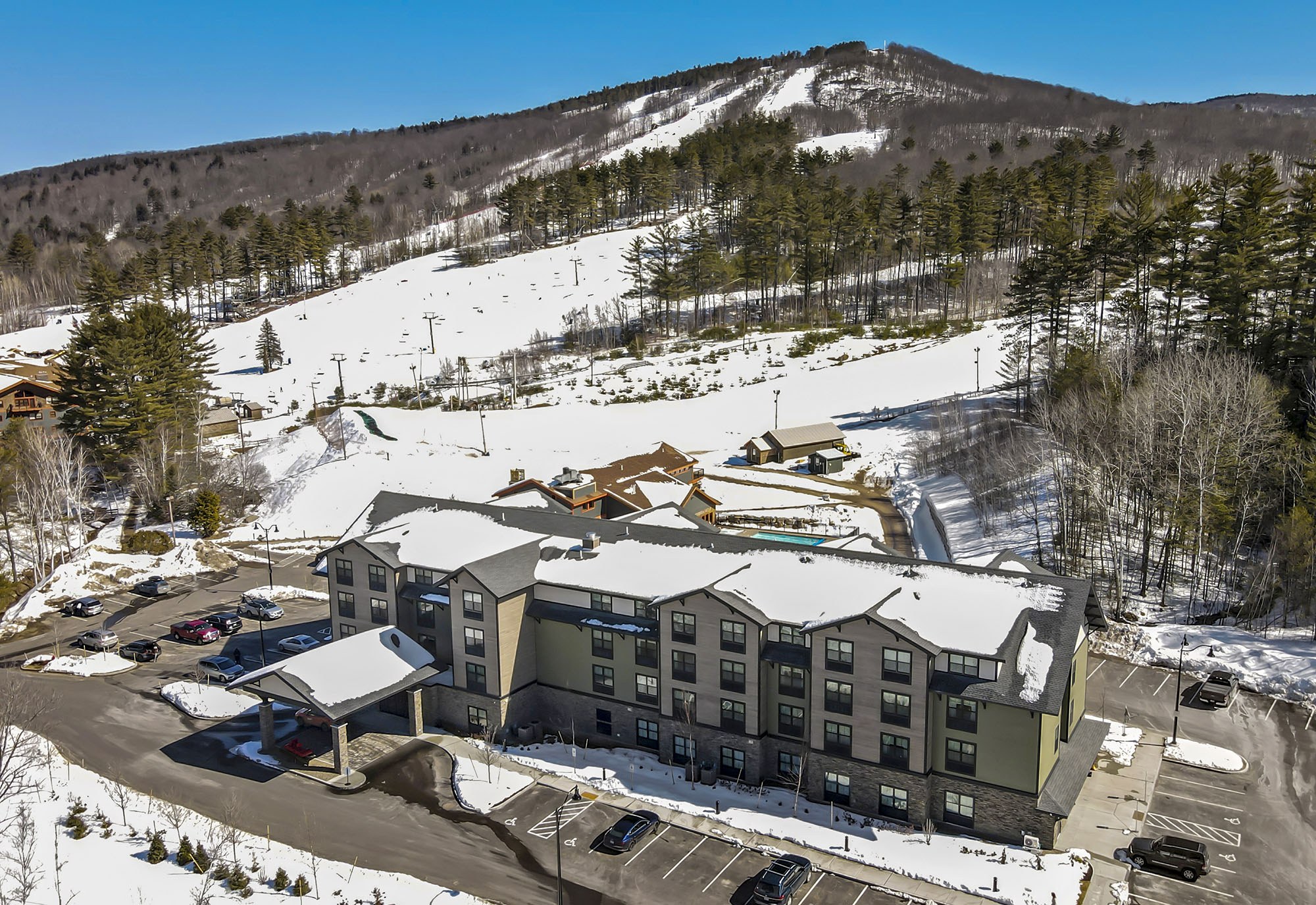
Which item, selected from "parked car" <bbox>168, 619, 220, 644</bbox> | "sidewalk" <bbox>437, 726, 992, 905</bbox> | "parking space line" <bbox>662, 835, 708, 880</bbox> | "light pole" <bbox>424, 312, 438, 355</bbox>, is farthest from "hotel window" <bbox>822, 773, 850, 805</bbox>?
"light pole" <bbox>424, 312, 438, 355</bbox>

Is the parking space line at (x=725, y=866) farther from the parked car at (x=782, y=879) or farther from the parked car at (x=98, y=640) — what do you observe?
the parked car at (x=98, y=640)

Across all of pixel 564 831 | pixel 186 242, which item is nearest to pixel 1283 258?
pixel 564 831

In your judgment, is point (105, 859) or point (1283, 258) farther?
point (1283, 258)

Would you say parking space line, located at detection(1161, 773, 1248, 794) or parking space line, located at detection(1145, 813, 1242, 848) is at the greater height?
parking space line, located at detection(1161, 773, 1248, 794)

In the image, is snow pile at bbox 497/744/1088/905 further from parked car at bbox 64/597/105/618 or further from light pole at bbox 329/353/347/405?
light pole at bbox 329/353/347/405

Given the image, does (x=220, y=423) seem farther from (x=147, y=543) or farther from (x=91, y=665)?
(x=91, y=665)

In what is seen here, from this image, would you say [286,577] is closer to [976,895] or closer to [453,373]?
[976,895]
